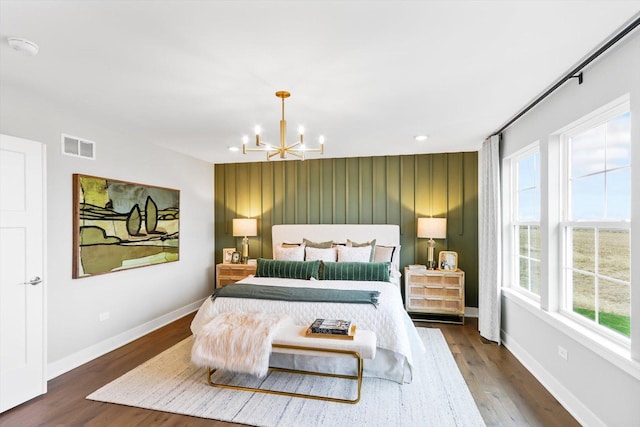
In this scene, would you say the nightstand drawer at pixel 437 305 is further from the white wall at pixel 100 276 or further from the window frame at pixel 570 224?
the white wall at pixel 100 276

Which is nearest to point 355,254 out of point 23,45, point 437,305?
point 437,305

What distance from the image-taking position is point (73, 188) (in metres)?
3.20

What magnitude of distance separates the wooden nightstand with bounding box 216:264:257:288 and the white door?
8.64ft

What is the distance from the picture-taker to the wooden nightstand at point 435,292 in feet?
14.6

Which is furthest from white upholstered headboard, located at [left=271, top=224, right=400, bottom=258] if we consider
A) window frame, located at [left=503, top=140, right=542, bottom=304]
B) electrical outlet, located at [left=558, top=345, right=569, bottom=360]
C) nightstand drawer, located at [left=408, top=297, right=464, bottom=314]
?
electrical outlet, located at [left=558, top=345, right=569, bottom=360]

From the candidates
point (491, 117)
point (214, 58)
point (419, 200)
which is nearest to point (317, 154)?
point (419, 200)

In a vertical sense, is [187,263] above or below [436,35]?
below

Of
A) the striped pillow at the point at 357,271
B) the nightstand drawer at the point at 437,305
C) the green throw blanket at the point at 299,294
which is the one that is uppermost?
the striped pillow at the point at 357,271

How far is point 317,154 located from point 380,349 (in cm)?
313

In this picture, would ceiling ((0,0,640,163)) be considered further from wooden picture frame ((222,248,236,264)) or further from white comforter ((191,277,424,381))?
wooden picture frame ((222,248,236,264))

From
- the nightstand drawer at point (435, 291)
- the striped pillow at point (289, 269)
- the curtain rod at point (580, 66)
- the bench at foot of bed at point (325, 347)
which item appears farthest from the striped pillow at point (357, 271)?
the curtain rod at point (580, 66)

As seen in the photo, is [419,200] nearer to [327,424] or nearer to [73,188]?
[327,424]

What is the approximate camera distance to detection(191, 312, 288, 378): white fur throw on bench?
258 cm

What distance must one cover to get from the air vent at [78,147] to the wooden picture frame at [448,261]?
4.55m
